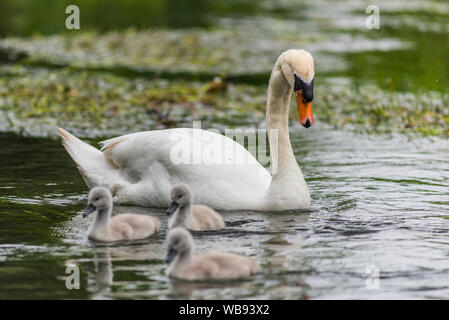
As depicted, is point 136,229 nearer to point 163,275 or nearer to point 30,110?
point 163,275

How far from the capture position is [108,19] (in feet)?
94.1

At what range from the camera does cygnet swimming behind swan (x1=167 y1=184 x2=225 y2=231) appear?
8.34 m

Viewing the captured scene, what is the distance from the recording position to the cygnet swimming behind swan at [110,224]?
811 centimetres

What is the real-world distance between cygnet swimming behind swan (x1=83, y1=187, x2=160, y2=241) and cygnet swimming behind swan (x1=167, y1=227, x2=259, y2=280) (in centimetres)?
107

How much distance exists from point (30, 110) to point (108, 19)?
14305mm

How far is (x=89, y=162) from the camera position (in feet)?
32.8

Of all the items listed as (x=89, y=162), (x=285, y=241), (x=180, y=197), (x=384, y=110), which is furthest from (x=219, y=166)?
(x=384, y=110)

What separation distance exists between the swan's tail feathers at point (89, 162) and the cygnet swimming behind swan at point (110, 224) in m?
1.55

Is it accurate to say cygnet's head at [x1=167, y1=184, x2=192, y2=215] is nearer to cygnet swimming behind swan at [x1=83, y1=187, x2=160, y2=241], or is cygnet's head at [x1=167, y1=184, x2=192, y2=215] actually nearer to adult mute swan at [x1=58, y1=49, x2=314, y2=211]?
cygnet swimming behind swan at [x1=83, y1=187, x2=160, y2=241]

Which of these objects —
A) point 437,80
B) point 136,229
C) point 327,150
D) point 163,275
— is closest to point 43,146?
point 327,150

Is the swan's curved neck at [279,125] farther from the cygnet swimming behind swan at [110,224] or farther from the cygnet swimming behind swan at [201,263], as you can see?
the cygnet swimming behind swan at [201,263]

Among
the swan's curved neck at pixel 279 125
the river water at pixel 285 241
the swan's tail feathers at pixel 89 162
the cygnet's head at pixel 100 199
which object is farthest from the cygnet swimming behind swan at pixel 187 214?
the swan's tail feathers at pixel 89 162

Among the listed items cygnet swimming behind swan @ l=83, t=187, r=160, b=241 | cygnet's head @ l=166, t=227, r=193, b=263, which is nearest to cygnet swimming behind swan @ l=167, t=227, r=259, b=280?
cygnet's head @ l=166, t=227, r=193, b=263

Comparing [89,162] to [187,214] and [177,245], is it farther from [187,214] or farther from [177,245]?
[177,245]
